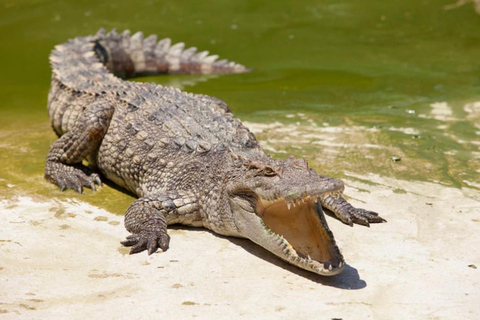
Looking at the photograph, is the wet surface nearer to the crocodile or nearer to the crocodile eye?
the crocodile

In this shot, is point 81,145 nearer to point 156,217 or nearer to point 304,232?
point 156,217

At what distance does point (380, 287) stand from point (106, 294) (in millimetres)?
1675

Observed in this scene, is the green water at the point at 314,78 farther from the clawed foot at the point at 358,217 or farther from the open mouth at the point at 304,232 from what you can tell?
the open mouth at the point at 304,232

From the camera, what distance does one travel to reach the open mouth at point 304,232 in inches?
167

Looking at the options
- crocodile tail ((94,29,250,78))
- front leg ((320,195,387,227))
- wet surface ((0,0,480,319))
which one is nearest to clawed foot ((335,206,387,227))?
front leg ((320,195,387,227))

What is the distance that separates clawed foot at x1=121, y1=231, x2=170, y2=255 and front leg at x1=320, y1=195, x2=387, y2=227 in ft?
4.20

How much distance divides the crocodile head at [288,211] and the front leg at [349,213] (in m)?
0.72

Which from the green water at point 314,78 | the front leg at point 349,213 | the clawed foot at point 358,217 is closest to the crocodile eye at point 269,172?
the front leg at point 349,213

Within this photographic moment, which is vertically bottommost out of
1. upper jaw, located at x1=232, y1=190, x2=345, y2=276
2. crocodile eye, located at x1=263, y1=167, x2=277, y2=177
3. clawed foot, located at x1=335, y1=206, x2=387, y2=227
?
clawed foot, located at x1=335, y1=206, x2=387, y2=227

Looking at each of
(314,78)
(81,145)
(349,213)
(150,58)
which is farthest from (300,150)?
(150,58)

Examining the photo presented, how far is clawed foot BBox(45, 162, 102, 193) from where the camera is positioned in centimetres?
584

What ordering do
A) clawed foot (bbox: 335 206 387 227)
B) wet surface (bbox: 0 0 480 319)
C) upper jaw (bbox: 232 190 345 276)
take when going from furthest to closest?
clawed foot (bbox: 335 206 387 227)
upper jaw (bbox: 232 190 345 276)
wet surface (bbox: 0 0 480 319)

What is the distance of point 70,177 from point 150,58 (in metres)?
3.75

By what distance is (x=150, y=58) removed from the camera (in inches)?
368
